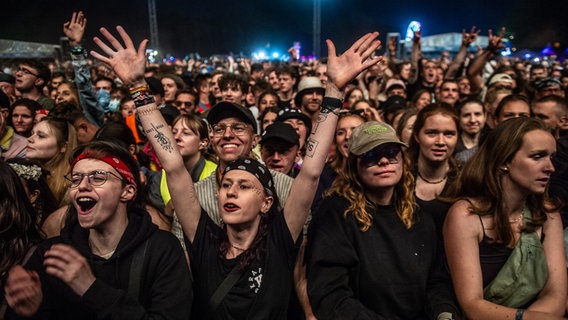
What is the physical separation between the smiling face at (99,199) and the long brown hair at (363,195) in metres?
1.31

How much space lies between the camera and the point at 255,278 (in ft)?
7.66

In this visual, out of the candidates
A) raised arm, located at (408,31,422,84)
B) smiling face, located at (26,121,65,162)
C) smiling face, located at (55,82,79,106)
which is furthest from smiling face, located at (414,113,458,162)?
smiling face, located at (55,82,79,106)

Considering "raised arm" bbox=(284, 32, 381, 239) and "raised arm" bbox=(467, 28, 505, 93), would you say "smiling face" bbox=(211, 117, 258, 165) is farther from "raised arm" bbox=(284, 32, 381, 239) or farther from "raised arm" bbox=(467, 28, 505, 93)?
"raised arm" bbox=(467, 28, 505, 93)

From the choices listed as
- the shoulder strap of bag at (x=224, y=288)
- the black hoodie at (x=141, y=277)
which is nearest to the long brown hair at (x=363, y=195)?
the shoulder strap of bag at (x=224, y=288)

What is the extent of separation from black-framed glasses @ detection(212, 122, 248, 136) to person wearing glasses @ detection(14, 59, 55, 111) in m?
4.05

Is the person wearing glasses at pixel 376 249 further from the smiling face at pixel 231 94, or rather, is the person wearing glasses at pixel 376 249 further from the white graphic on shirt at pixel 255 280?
the smiling face at pixel 231 94

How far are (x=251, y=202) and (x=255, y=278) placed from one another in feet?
1.42

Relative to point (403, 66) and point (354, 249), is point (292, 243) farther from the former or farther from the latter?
point (403, 66)

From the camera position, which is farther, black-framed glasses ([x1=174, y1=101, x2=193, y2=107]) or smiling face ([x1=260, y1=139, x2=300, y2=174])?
black-framed glasses ([x1=174, y1=101, x2=193, y2=107])

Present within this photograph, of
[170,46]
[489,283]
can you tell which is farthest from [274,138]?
[170,46]

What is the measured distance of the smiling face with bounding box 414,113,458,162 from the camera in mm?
3596

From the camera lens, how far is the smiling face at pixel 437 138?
11.8 ft

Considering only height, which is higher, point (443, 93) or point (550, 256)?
point (443, 93)

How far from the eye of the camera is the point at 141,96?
99.7 inches
